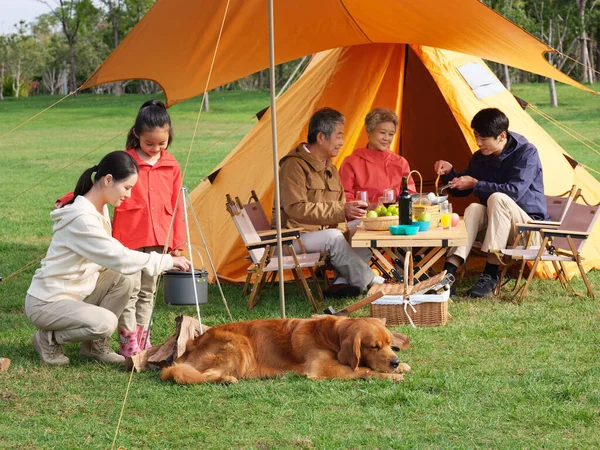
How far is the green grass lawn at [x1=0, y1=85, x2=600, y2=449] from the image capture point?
3.59 m

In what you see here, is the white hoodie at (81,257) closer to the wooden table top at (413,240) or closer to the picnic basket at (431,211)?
the wooden table top at (413,240)

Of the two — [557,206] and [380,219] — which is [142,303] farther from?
[557,206]

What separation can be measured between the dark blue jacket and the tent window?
113 centimetres

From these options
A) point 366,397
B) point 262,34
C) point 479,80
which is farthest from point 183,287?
point 479,80

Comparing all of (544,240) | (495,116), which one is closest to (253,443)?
(544,240)

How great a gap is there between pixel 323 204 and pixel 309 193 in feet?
0.45

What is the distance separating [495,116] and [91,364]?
3000mm

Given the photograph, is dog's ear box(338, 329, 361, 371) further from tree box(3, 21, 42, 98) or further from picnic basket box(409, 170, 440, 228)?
tree box(3, 21, 42, 98)

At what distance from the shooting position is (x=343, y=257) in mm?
5949

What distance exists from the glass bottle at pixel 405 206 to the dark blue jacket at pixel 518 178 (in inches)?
32.7

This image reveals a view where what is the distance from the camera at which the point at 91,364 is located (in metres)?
4.60

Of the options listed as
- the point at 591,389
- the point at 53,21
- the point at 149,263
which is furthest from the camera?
the point at 53,21

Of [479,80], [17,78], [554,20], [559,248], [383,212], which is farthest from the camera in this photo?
[17,78]

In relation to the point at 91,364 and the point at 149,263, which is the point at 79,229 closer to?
the point at 149,263
